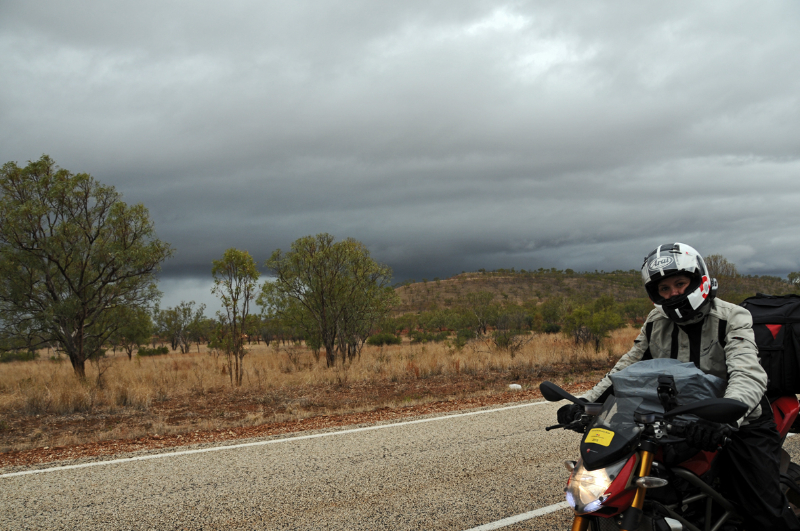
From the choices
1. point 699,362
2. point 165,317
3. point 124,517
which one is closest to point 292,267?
point 124,517

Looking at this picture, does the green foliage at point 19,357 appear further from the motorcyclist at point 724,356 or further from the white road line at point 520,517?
the motorcyclist at point 724,356

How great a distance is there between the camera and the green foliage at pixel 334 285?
21.1m

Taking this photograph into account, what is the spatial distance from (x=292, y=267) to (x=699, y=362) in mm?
19169

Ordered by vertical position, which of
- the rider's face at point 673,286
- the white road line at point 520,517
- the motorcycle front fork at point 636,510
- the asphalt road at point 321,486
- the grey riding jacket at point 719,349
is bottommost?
the white road line at point 520,517

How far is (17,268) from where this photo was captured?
1681 centimetres

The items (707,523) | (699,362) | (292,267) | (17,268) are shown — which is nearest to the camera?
(707,523)

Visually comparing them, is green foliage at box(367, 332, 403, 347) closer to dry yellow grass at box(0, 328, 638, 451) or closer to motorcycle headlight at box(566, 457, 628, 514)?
dry yellow grass at box(0, 328, 638, 451)

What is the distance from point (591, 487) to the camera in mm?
2393

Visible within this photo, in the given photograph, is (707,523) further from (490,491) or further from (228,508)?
(228,508)

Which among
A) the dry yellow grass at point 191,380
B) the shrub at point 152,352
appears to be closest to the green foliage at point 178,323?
the shrub at point 152,352

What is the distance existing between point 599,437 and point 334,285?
19.4 meters

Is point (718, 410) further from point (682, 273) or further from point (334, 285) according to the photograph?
point (334, 285)

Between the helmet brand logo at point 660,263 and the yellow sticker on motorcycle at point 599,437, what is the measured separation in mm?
1351

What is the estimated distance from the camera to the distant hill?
92.2 meters
